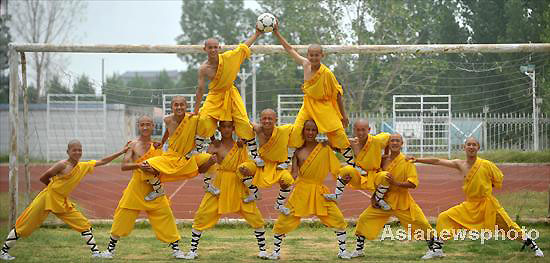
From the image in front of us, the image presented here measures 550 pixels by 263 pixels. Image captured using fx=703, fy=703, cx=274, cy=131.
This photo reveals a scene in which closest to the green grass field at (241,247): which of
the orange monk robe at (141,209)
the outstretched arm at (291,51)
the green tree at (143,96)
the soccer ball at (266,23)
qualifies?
the orange monk robe at (141,209)

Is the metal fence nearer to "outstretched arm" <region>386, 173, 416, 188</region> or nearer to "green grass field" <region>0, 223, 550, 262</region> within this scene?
"green grass field" <region>0, 223, 550, 262</region>


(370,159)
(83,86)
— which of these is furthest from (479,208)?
(83,86)

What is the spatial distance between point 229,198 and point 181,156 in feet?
2.75

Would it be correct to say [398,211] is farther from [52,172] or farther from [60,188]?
[52,172]

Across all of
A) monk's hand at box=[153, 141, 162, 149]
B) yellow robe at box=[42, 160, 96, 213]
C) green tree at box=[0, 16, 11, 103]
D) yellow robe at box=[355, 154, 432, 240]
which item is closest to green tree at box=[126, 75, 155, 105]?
monk's hand at box=[153, 141, 162, 149]

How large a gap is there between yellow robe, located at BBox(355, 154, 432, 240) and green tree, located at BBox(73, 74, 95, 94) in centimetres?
715

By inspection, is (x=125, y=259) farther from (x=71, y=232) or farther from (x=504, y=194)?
(x=504, y=194)

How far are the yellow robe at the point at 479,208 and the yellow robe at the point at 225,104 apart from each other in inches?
114

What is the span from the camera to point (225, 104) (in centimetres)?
923

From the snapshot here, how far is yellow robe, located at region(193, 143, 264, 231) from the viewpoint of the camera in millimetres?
9281

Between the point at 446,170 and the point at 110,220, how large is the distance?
11.1 m

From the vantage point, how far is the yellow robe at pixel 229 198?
9.28 m

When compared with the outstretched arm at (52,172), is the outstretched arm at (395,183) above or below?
below

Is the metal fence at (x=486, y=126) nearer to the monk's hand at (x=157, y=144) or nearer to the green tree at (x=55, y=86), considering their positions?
the monk's hand at (x=157, y=144)
